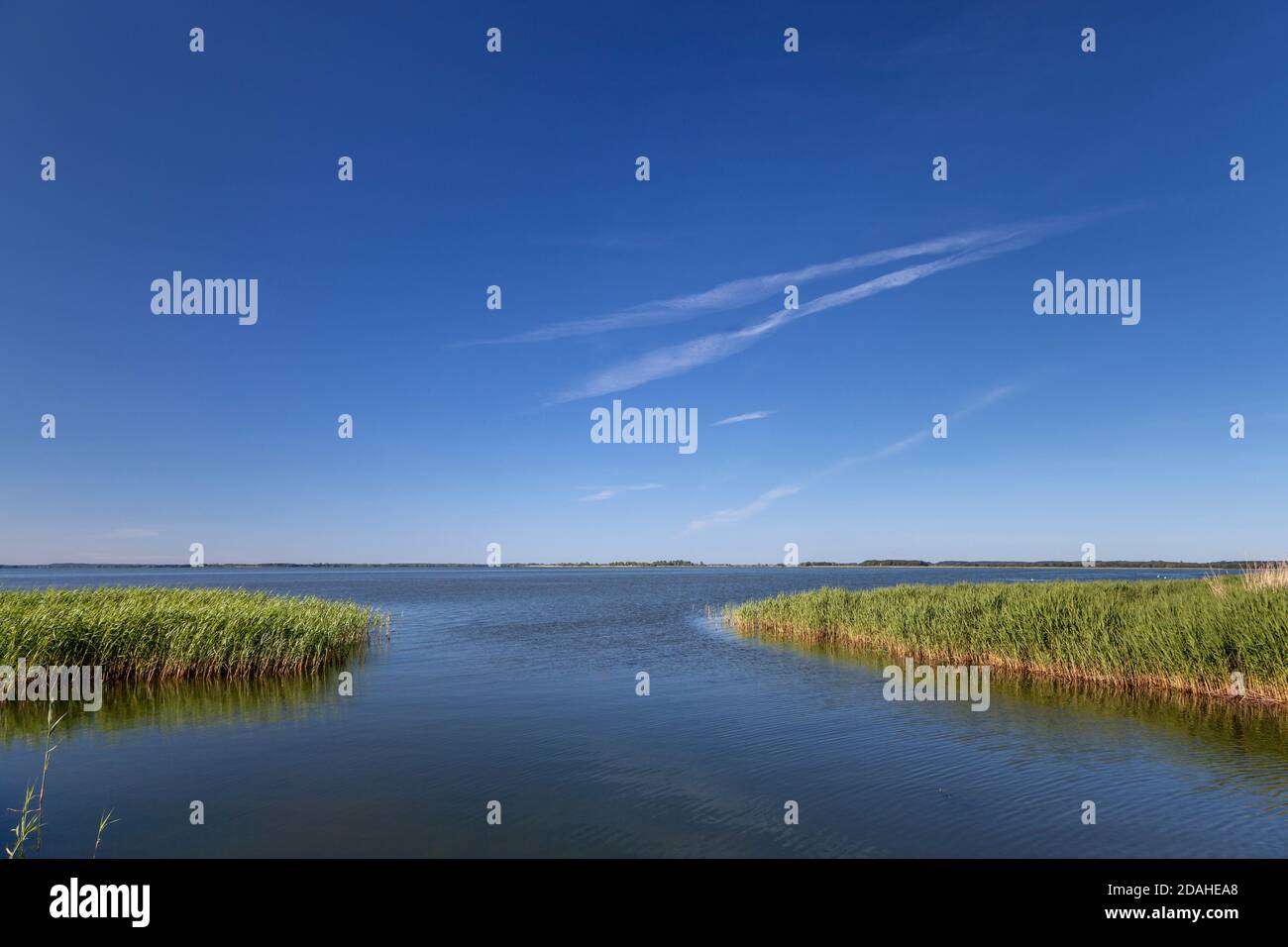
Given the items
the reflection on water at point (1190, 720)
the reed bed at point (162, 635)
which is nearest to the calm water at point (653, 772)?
the reflection on water at point (1190, 720)

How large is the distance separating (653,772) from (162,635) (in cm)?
1861

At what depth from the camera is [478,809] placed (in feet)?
38.0

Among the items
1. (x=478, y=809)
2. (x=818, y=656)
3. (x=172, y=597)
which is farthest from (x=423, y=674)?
(x=818, y=656)

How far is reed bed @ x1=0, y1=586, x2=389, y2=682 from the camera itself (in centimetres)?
1970

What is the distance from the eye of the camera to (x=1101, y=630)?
21.1 metres

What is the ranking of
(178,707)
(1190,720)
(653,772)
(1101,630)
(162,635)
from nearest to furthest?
(653,772) < (1190,720) < (178,707) < (1101,630) < (162,635)

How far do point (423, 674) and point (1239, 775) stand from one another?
23.8m

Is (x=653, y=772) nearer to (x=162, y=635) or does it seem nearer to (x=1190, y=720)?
(x=1190, y=720)

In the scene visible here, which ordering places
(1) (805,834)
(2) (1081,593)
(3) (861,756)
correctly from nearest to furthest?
(1) (805,834) → (3) (861,756) → (2) (1081,593)

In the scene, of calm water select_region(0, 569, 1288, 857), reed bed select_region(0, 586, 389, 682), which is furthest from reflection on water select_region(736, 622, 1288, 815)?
reed bed select_region(0, 586, 389, 682)

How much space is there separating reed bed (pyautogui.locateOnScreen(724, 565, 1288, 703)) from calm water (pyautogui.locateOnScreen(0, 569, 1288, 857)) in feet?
4.85

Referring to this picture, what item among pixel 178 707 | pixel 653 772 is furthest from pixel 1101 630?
pixel 178 707
